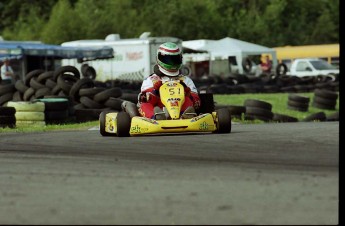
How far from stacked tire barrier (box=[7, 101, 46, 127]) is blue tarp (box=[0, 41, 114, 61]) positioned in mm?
15329

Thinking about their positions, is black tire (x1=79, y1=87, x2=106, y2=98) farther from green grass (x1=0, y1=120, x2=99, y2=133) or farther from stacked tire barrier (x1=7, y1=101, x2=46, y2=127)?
stacked tire barrier (x1=7, y1=101, x2=46, y2=127)

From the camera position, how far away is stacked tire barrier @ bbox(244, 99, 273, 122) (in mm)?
18828

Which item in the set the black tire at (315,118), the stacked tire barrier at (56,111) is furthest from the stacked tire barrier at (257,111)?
the stacked tire barrier at (56,111)

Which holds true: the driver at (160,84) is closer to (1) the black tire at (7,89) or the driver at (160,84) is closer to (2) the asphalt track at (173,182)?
(2) the asphalt track at (173,182)

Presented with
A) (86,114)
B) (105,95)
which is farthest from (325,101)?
(86,114)

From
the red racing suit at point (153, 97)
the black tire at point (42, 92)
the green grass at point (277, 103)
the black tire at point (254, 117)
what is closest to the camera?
the red racing suit at point (153, 97)

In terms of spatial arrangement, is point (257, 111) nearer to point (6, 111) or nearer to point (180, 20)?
point (6, 111)

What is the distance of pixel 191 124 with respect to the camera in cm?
1154

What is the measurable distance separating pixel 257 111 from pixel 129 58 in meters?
21.7

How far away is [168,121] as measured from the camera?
37.9ft

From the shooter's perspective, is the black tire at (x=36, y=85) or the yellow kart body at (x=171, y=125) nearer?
the yellow kart body at (x=171, y=125)

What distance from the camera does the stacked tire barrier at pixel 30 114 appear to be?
16453mm

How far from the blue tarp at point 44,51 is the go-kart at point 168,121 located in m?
20.0

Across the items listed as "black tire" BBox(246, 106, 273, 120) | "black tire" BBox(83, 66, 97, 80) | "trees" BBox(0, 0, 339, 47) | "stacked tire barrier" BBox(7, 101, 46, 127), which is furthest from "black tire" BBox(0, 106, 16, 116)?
"trees" BBox(0, 0, 339, 47)
